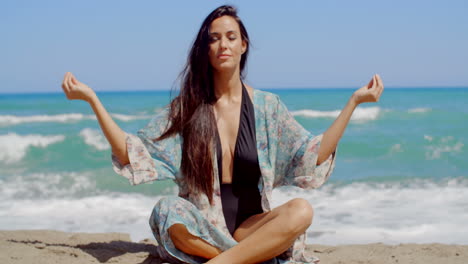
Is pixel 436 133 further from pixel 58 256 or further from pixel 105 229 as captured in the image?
pixel 58 256

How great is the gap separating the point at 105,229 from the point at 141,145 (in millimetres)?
2504

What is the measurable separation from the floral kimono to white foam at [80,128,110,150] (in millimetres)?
10164

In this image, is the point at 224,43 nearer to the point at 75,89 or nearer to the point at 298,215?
the point at 75,89

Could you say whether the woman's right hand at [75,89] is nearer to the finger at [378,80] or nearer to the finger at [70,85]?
the finger at [70,85]

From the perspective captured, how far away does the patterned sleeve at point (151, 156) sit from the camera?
335 centimetres

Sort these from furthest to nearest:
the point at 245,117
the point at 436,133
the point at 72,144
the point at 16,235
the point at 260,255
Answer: the point at 436,133 < the point at 72,144 < the point at 16,235 < the point at 245,117 < the point at 260,255

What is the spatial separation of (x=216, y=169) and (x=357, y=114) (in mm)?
18816

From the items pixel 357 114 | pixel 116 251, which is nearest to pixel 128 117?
pixel 357 114

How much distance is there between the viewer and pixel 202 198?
11.3 ft

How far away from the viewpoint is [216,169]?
136 inches

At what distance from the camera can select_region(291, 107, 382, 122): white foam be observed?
2081 cm

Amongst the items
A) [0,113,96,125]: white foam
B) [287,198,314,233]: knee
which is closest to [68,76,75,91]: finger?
[287,198,314,233]: knee

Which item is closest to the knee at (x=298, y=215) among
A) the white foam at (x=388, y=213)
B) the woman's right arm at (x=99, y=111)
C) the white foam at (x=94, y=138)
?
the woman's right arm at (x=99, y=111)

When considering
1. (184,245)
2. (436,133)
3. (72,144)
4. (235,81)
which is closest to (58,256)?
(184,245)
